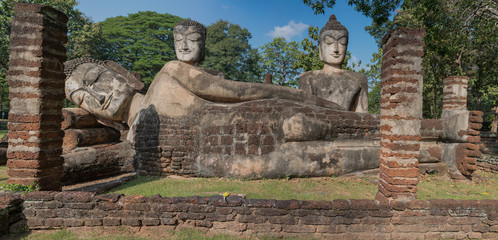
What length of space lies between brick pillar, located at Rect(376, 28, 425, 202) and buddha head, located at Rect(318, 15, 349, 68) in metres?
4.28

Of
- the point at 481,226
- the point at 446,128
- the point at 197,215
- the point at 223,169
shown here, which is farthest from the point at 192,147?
the point at 446,128

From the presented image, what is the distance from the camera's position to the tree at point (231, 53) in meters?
25.2

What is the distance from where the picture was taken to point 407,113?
367cm

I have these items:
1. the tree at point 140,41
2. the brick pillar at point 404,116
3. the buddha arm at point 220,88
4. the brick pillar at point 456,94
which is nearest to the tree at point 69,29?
the tree at point 140,41

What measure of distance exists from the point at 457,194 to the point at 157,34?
26321 mm

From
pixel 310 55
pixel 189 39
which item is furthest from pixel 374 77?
pixel 189 39

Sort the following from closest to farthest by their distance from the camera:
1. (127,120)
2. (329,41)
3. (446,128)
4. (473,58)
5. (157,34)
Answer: (446,128) < (127,120) < (329,41) < (473,58) < (157,34)

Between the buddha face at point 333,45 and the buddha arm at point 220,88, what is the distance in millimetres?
2507

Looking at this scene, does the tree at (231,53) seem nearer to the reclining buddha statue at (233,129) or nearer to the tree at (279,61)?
the tree at (279,61)

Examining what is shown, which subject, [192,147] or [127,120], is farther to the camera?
[127,120]

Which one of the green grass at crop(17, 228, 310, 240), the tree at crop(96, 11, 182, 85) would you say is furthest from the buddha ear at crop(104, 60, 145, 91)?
the tree at crop(96, 11, 182, 85)

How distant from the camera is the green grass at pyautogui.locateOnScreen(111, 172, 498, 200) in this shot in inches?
183

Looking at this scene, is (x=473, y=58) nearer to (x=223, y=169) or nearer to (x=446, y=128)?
(x=446, y=128)

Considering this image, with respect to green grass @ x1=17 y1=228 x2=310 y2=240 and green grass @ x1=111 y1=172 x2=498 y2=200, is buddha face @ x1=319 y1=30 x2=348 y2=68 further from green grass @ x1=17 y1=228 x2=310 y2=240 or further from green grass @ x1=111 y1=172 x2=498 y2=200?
green grass @ x1=17 y1=228 x2=310 y2=240
